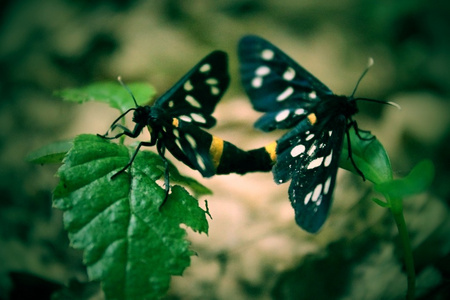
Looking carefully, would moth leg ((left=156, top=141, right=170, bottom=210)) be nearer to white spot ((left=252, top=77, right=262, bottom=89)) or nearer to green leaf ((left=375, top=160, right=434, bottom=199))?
white spot ((left=252, top=77, right=262, bottom=89))

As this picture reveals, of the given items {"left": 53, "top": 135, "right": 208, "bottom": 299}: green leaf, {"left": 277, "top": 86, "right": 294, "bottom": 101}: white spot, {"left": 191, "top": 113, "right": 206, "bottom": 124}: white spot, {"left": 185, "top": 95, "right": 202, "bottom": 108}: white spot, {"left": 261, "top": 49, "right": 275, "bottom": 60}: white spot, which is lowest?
{"left": 53, "top": 135, "right": 208, "bottom": 299}: green leaf

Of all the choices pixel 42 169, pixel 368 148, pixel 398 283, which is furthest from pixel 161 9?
pixel 398 283

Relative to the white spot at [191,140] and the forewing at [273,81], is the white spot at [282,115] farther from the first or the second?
the white spot at [191,140]

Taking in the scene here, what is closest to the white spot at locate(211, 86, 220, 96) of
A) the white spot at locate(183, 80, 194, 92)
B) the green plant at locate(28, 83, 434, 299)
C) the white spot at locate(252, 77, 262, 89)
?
the white spot at locate(183, 80, 194, 92)

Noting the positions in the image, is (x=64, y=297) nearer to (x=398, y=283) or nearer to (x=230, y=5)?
(x=398, y=283)

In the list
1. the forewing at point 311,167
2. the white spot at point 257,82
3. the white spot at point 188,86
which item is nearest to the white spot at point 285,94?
the white spot at point 257,82
